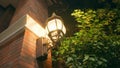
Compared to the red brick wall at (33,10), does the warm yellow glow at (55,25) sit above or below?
below

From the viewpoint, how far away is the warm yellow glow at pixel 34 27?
14.3 feet

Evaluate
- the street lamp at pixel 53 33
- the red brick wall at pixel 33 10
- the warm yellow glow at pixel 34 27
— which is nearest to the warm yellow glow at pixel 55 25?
the street lamp at pixel 53 33

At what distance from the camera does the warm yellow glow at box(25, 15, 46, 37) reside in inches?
172

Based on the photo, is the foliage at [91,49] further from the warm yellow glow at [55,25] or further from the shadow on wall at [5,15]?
the shadow on wall at [5,15]

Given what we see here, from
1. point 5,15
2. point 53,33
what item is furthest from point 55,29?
point 5,15

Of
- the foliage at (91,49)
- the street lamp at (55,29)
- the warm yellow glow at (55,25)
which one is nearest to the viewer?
the street lamp at (55,29)

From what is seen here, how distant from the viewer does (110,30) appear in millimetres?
5512

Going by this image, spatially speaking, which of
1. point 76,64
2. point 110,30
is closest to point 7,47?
point 76,64

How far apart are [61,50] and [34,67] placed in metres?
0.96

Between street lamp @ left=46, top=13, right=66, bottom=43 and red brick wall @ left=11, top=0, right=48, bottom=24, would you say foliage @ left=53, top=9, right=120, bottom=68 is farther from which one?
red brick wall @ left=11, top=0, right=48, bottom=24

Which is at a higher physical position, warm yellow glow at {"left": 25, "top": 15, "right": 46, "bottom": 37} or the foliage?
warm yellow glow at {"left": 25, "top": 15, "right": 46, "bottom": 37}

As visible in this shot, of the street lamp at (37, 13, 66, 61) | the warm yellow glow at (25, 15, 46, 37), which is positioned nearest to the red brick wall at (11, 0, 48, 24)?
the warm yellow glow at (25, 15, 46, 37)

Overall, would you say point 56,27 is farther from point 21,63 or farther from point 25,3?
point 25,3

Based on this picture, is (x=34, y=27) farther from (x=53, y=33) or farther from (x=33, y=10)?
(x=53, y=33)
